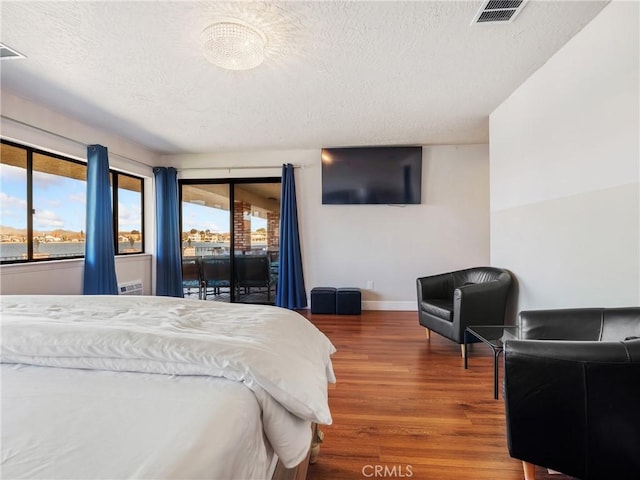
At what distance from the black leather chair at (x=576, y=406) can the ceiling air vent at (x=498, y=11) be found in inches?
73.5

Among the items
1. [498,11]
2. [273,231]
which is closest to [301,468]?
[498,11]

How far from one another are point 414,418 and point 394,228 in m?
3.07

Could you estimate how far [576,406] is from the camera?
119cm

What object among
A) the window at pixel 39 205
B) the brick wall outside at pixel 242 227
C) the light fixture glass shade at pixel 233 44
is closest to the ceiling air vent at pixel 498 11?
the light fixture glass shade at pixel 233 44

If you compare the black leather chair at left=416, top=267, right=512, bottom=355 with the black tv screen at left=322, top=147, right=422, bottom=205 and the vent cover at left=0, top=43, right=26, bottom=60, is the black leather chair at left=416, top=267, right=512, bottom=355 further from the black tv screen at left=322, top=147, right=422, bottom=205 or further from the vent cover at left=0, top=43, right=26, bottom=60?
the vent cover at left=0, top=43, right=26, bottom=60

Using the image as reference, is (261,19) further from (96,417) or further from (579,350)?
(579,350)

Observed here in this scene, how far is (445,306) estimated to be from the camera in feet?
9.71

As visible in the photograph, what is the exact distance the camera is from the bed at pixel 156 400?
62 centimetres

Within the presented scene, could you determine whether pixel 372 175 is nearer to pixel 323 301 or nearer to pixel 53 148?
pixel 323 301

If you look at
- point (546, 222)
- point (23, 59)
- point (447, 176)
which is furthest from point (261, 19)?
point (447, 176)

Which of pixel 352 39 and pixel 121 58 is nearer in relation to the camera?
pixel 352 39

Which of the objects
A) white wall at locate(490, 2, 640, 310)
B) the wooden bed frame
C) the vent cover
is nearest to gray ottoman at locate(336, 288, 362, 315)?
white wall at locate(490, 2, 640, 310)

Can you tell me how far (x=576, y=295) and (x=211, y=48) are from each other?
298cm

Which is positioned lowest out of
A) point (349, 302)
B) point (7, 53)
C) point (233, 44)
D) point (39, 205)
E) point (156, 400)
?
point (349, 302)
